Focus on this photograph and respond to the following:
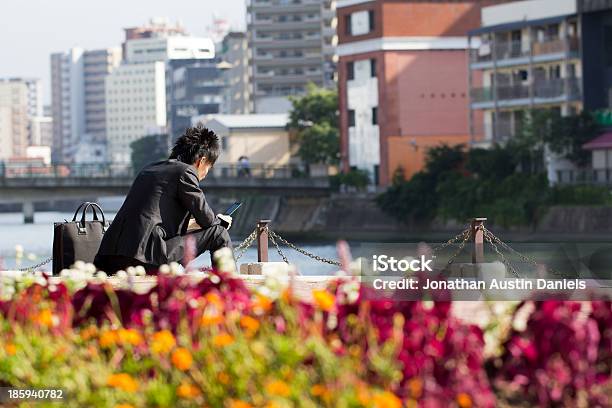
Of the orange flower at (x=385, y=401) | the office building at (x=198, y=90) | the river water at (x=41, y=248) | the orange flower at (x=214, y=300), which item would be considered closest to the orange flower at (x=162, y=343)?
the orange flower at (x=214, y=300)

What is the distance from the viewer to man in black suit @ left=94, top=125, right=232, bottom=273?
9.88 metres

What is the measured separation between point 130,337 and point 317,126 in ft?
280

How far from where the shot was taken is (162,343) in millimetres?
5590

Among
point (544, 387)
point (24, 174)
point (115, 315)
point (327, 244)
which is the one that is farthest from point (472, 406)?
A: point (24, 174)

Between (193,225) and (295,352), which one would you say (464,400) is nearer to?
(295,352)

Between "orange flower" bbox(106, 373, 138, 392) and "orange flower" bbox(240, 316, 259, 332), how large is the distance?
0.50 m

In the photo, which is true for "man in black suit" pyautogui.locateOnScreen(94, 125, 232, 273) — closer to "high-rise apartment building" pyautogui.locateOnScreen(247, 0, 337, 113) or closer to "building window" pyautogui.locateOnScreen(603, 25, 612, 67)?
"building window" pyautogui.locateOnScreen(603, 25, 612, 67)

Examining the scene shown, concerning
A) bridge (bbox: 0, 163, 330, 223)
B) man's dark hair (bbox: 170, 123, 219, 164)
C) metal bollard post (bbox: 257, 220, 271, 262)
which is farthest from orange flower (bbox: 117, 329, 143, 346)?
bridge (bbox: 0, 163, 330, 223)

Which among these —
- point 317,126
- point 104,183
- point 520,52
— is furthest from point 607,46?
point 317,126

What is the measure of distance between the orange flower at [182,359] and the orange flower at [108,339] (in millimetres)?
388

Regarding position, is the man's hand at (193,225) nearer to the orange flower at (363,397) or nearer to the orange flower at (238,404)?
the orange flower at (238,404)

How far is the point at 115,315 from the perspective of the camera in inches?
257

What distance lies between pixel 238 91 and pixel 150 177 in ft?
456

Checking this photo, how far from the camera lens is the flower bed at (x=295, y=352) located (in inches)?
209
